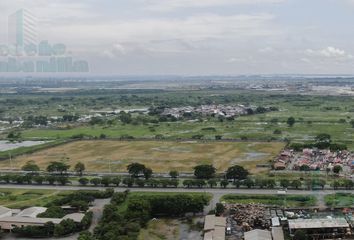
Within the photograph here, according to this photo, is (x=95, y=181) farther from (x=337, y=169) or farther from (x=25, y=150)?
(x=337, y=169)

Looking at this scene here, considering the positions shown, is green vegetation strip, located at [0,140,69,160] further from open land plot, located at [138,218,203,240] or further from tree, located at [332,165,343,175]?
tree, located at [332,165,343,175]

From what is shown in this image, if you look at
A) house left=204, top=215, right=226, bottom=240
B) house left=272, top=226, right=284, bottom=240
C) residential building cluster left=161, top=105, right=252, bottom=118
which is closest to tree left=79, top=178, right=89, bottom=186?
house left=204, top=215, right=226, bottom=240

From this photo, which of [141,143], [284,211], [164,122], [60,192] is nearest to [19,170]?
[60,192]

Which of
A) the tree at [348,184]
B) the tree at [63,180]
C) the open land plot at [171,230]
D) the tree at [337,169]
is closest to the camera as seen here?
the open land plot at [171,230]

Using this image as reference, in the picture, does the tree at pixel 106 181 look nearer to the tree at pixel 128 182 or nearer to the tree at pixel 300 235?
the tree at pixel 128 182

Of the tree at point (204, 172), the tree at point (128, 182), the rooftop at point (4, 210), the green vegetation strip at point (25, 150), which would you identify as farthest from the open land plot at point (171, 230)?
the green vegetation strip at point (25, 150)

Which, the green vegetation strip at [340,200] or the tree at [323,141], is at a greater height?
the tree at [323,141]

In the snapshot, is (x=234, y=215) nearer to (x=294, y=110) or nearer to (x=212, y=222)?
(x=212, y=222)
